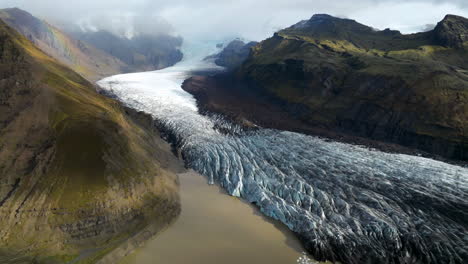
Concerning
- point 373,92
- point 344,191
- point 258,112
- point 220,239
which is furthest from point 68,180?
point 373,92

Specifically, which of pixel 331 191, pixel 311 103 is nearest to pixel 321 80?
Result: pixel 311 103

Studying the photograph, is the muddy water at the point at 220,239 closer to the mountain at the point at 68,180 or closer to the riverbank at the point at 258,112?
the mountain at the point at 68,180

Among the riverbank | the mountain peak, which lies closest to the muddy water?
the riverbank

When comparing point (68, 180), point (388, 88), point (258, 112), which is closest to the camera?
point (68, 180)

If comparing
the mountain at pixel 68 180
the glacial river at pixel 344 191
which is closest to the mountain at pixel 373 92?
the glacial river at pixel 344 191

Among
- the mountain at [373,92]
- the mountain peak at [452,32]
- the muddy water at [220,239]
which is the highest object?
the mountain peak at [452,32]

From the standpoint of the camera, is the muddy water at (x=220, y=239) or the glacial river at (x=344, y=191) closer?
the muddy water at (x=220, y=239)

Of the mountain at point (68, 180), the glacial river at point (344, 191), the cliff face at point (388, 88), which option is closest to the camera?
the mountain at point (68, 180)

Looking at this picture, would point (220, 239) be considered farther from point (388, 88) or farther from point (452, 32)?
point (452, 32)
